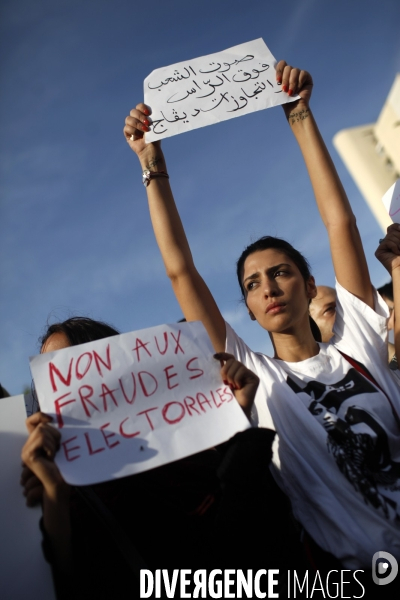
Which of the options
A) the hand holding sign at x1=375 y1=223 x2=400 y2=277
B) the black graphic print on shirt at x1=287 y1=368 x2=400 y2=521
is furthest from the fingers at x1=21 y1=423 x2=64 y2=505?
the hand holding sign at x1=375 y1=223 x2=400 y2=277

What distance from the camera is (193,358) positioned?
4.81 feet

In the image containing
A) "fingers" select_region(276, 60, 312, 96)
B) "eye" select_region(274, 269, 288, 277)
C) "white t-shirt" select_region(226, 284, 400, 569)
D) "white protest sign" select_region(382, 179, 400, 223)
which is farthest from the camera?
"white protest sign" select_region(382, 179, 400, 223)

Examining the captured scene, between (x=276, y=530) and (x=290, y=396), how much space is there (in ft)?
1.67

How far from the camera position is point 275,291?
1.91 meters

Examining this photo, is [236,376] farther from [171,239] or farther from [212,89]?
[212,89]

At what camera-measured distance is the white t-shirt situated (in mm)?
1385

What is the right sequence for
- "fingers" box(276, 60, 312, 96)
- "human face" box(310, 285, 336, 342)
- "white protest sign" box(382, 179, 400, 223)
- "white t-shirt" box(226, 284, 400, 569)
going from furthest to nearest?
"human face" box(310, 285, 336, 342)
"white protest sign" box(382, 179, 400, 223)
"fingers" box(276, 60, 312, 96)
"white t-shirt" box(226, 284, 400, 569)

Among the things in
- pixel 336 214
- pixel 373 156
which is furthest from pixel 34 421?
pixel 373 156

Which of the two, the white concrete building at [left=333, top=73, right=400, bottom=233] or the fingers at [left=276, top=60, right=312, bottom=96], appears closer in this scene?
the fingers at [left=276, top=60, right=312, bottom=96]

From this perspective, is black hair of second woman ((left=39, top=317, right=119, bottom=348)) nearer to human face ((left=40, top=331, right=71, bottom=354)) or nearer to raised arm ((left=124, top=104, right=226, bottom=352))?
human face ((left=40, top=331, right=71, bottom=354))

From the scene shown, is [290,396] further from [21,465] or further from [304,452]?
[21,465]

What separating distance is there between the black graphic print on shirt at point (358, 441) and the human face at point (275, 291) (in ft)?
1.11

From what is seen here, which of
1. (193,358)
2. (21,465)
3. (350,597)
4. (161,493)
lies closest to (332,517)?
(350,597)

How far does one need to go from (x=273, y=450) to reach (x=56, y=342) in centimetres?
100
